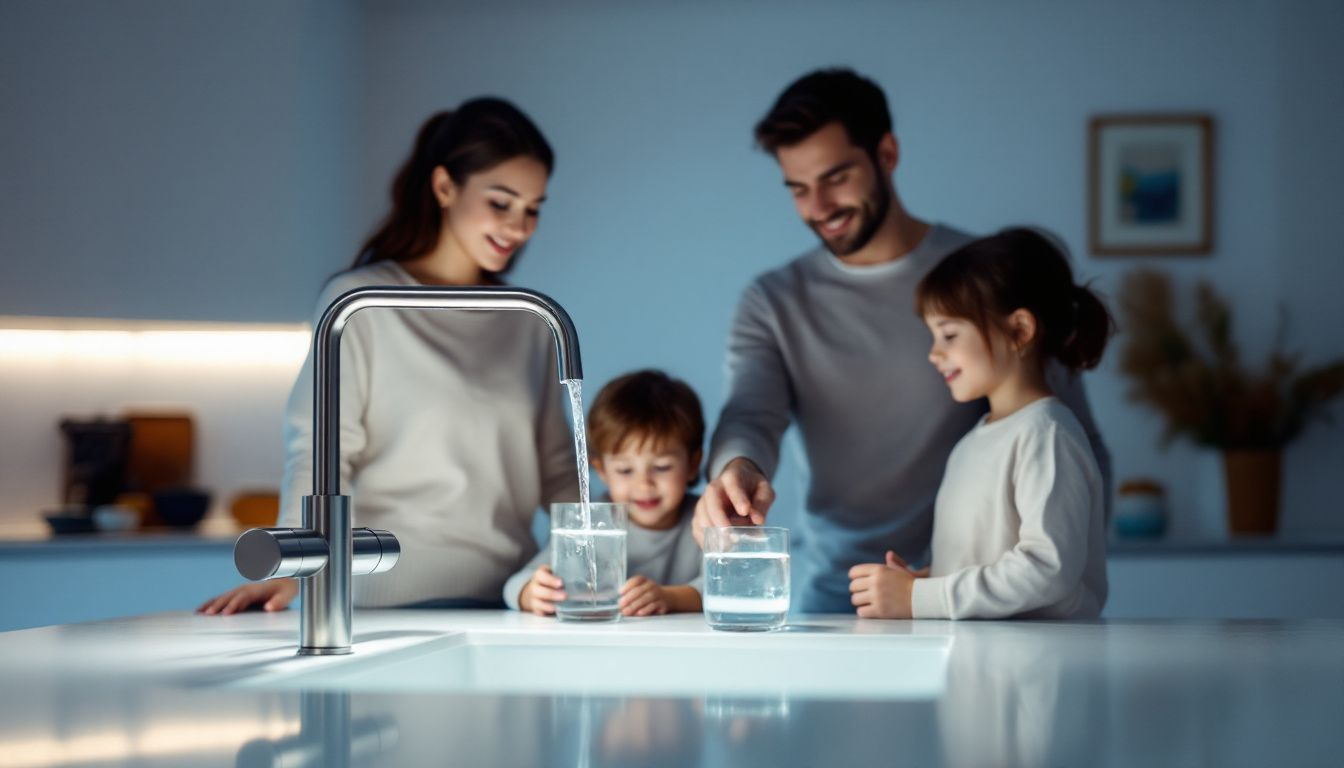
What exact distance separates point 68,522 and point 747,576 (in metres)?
2.58

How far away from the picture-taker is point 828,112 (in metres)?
1.89

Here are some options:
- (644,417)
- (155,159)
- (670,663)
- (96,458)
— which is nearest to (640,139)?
(155,159)

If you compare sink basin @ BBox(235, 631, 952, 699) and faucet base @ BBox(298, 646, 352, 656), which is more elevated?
faucet base @ BBox(298, 646, 352, 656)

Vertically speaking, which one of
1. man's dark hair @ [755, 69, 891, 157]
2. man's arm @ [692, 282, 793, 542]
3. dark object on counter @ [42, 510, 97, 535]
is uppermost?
man's dark hair @ [755, 69, 891, 157]

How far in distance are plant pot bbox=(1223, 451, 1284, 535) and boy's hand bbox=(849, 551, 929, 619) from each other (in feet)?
7.76

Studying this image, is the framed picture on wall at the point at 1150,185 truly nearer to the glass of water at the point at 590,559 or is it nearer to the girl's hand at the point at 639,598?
the girl's hand at the point at 639,598

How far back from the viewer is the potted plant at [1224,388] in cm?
350

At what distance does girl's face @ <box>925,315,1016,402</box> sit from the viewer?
1.71 metres

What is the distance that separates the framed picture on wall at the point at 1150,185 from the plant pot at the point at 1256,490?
0.61 meters

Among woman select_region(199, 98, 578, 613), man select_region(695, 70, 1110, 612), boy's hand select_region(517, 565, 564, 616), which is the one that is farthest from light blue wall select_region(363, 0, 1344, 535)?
boy's hand select_region(517, 565, 564, 616)

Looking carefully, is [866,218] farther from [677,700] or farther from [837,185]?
[677,700]

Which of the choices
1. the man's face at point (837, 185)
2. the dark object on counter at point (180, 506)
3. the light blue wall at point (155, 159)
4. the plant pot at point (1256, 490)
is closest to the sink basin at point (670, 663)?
the man's face at point (837, 185)

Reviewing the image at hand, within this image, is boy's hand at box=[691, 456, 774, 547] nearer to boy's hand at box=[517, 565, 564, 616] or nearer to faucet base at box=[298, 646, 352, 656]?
boy's hand at box=[517, 565, 564, 616]

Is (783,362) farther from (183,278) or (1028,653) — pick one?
(183,278)
